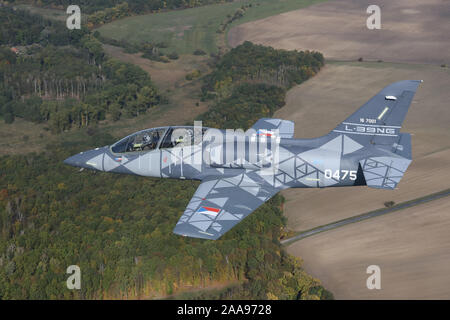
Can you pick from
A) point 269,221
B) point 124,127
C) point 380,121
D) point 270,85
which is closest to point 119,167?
point 269,221

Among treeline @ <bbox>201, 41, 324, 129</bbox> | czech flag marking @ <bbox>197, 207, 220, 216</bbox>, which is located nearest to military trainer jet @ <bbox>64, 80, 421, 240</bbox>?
czech flag marking @ <bbox>197, 207, 220, 216</bbox>

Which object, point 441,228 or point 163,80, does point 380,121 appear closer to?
point 441,228

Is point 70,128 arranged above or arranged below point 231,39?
below

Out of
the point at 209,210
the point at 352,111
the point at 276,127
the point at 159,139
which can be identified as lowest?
the point at 209,210

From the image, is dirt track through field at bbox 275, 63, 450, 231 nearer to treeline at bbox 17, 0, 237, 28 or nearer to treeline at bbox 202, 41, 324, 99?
treeline at bbox 202, 41, 324, 99

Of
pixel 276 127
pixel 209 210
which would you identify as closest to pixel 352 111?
pixel 276 127

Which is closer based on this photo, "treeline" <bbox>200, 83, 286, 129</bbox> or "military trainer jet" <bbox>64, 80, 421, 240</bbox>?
"military trainer jet" <bbox>64, 80, 421, 240</bbox>

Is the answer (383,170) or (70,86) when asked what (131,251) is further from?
(70,86)
